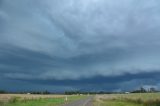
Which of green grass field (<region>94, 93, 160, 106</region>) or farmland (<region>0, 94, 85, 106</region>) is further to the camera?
green grass field (<region>94, 93, 160, 106</region>)

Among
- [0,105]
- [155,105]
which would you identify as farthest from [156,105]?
[0,105]

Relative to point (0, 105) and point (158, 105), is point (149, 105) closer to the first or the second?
point (158, 105)

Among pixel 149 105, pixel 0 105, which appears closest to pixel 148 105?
pixel 149 105

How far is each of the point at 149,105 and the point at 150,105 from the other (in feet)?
0.68

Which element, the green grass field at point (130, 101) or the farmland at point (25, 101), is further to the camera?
the green grass field at point (130, 101)

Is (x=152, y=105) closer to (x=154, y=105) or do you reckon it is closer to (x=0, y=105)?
(x=154, y=105)

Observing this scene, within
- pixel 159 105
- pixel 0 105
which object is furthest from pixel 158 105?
pixel 0 105

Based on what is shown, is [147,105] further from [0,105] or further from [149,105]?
[0,105]

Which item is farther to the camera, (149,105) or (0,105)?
(149,105)

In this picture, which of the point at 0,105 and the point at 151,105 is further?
the point at 151,105

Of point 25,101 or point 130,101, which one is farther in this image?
point 130,101

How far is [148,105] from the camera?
61406mm

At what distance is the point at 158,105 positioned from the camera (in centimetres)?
5897

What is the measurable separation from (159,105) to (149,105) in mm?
2973
